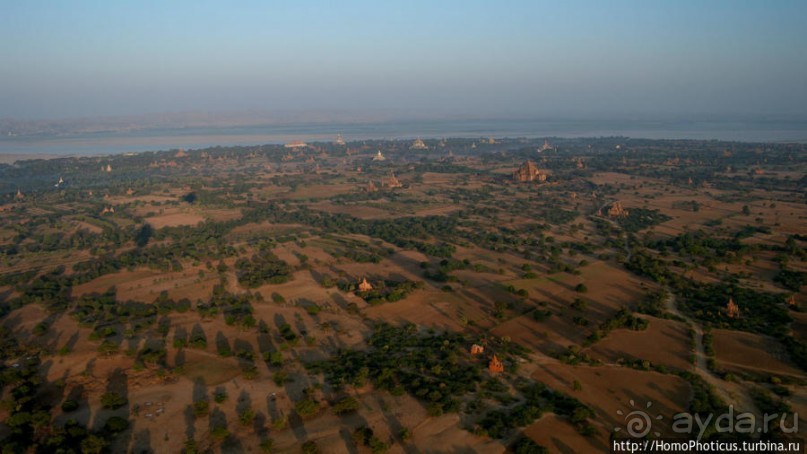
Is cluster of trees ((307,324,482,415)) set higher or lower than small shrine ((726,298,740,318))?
lower

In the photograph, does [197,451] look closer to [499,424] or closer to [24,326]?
[499,424]

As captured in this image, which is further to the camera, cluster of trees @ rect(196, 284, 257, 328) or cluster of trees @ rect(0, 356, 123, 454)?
cluster of trees @ rect(196, 284, 257, 328)

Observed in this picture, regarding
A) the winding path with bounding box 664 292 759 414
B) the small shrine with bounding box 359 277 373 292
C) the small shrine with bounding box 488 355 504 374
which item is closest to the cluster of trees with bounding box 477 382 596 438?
the small shrine with bounding box 488 355 504 374

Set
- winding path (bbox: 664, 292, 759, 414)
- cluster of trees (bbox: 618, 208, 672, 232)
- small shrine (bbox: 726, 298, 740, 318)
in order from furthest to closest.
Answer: cluster of trees (bbox: 618, 208, 672, 232)
small shrine (bbox: 726, 298, 740, 318)
winding path (bbox: 664, 292, 759, 414)

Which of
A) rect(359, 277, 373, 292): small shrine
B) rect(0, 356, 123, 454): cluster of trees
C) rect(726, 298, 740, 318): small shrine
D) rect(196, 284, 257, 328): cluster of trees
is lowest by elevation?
rect(196, 284, 257, 328): cluster of trees

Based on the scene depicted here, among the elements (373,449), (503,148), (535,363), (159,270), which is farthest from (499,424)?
(503,148)

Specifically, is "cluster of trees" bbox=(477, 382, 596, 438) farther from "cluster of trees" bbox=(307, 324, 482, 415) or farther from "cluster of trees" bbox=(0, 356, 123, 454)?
"cluster of trees" bbox=(0, 356, 123, 454)

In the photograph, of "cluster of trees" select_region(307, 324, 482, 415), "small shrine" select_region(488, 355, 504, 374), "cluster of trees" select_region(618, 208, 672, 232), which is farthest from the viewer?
"cluster of trees" select_region(618, 208, 672, 232)

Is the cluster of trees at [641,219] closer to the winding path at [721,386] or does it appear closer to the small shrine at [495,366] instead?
the winding path at [721,386]

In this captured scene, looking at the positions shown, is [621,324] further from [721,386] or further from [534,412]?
[534,412]

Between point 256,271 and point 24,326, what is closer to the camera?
point 24,326

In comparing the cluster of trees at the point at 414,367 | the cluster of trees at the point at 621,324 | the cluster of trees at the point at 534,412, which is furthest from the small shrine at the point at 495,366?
the cluster of trees at the point at 621,324
